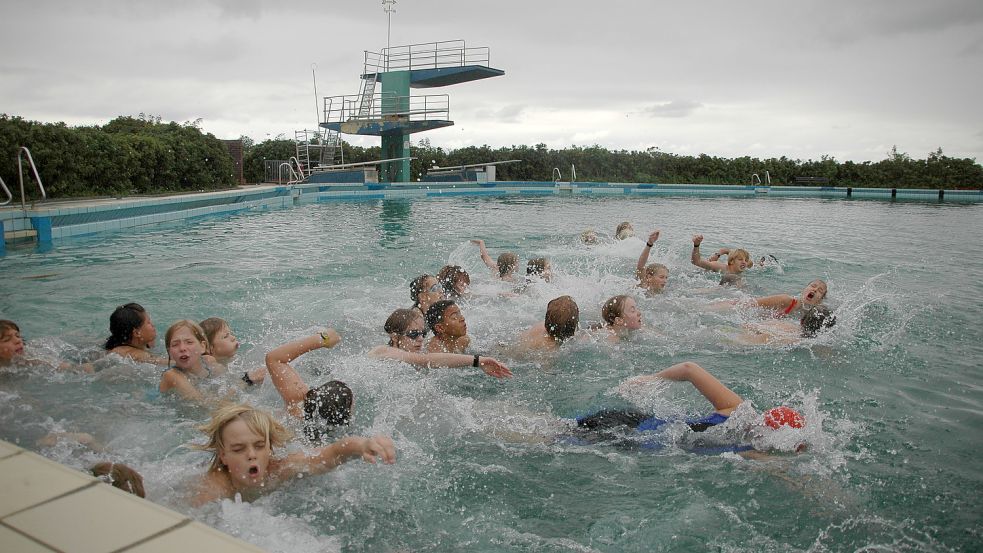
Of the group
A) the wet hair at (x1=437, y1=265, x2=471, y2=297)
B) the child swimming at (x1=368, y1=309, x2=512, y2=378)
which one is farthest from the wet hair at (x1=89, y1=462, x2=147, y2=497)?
the wet hair at (x1=437, y1=265, x2=471, y2=297)

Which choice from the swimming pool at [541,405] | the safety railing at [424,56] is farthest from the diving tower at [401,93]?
the swimming pool at [541,405]

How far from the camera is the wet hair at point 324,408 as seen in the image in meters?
3.88

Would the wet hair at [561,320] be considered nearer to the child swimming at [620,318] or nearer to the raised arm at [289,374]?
the child swimming at [620,318]

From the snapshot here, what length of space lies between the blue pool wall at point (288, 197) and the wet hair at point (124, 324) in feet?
21.4

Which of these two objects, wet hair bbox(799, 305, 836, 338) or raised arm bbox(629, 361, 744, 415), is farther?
wet hair bbox(799, 305, 836, 338)

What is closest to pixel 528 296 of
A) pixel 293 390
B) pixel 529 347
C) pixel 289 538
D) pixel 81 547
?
pixel 529 347

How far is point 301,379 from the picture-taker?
473 cm

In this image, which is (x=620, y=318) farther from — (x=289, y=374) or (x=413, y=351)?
(x=289, y=374)

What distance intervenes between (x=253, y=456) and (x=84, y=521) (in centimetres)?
131

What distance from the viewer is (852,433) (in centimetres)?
421

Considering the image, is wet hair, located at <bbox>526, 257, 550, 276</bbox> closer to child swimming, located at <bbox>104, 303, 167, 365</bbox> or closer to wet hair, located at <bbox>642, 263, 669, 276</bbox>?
wet hair, located at <bbox>642, 263, 669, 276</bbox>

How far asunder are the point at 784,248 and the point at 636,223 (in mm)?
4505

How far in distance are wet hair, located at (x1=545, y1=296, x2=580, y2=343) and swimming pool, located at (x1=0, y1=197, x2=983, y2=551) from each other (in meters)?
0.20

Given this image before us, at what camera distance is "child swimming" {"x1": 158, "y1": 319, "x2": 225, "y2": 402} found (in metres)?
4.48
